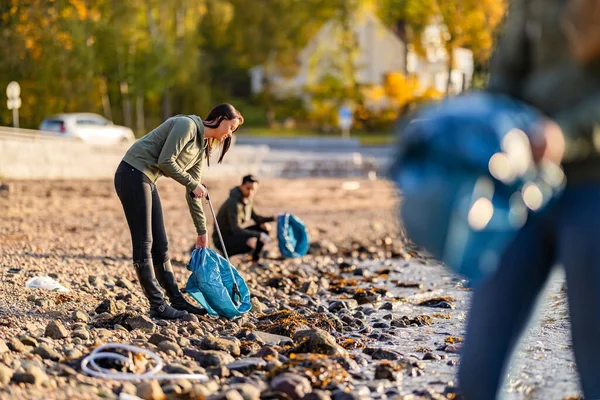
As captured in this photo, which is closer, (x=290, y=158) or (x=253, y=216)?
(x=253, y=216)

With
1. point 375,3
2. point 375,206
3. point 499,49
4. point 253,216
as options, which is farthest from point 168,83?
point 499,49

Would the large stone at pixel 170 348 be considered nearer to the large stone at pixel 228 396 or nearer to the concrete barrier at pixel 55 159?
the large stone at pixel 228 396

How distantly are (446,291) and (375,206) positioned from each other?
33.0 ft

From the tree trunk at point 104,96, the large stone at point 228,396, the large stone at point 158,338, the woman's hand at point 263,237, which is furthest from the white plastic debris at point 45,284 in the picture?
the tree trunk at point 104,96

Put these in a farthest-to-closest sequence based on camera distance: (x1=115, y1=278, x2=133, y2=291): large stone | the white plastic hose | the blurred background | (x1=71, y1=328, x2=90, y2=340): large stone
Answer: the blurred background → (x1=115, y1=278, x2=133, y2=291): large stone → (x1=71, y1=328, x2=90, y2=340): large stone → the white plastic hose

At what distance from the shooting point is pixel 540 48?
2725mm

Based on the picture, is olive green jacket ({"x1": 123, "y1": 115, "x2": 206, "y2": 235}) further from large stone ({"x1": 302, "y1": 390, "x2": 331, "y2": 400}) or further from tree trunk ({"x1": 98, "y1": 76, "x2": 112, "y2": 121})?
tree trunk ({"x1": 98, "y1": 76, "x2": 112, "y2": 121})

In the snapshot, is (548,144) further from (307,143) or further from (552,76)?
(307,143)

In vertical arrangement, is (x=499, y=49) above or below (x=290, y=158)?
above

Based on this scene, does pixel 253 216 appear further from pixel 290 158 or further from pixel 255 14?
pixel 255 14

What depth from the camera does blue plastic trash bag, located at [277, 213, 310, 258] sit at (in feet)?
35.7

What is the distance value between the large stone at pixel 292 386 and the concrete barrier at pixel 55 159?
55.2 ft

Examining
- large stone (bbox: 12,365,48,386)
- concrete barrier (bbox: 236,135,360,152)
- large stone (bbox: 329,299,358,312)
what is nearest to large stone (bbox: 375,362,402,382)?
large stone (bbox: 12,365,48,386)

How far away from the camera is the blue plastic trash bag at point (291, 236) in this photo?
10.9 m
